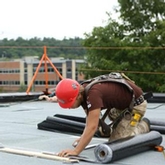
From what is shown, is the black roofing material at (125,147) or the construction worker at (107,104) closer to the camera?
the black roofing material at (125,147)

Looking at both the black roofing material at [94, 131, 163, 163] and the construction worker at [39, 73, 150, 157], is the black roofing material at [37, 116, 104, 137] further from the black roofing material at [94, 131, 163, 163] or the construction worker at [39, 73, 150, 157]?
the black roofing material at [94, 131, 163, 163]

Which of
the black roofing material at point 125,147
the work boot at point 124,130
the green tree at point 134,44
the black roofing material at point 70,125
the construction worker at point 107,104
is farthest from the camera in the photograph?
the green tree at point 134,44

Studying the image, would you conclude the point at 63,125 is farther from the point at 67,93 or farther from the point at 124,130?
the point at 67,93

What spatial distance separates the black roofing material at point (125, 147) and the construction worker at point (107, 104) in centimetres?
16

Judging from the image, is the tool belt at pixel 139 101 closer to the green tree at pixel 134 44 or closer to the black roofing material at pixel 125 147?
the black roofing material at pixel 125 147

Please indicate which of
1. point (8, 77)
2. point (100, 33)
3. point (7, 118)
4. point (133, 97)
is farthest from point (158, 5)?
point (8, 77)

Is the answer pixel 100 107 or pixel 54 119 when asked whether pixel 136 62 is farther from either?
pixel 100 107

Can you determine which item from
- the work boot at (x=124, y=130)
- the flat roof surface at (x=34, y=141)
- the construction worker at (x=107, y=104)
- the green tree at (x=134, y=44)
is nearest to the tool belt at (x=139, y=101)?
the construction worker at (x=107, y=104)

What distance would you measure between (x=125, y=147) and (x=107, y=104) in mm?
451

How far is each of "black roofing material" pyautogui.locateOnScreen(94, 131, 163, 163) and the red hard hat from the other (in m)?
0.42

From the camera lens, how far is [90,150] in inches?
133

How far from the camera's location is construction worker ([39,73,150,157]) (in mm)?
3100

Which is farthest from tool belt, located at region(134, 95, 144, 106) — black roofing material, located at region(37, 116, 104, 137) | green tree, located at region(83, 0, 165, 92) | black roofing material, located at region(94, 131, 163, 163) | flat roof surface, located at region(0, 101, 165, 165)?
green tree, located at region(83, 0, 165, 92)

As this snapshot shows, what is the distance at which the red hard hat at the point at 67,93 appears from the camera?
3152 millimetres
